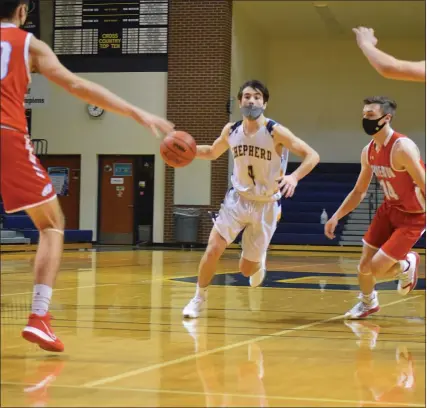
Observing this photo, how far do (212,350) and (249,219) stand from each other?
6.36ft

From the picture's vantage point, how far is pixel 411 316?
6.82 m

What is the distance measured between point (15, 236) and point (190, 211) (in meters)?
5.23

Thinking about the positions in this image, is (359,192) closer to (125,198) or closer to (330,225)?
(330,225)

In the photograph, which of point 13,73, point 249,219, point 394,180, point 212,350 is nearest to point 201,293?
point 249,219

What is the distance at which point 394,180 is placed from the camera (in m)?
6.09

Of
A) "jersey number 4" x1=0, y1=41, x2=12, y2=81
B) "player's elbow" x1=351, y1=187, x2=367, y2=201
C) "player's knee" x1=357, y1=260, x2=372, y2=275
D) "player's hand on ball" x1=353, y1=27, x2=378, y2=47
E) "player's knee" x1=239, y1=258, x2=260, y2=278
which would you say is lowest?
"player's knee" x1=239, y1=258, x2=260, y2=278

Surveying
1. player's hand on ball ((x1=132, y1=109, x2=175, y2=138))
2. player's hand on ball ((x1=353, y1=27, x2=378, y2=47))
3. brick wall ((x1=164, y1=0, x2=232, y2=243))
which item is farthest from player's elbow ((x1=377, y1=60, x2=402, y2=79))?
brick wall ((x1=164, y1=0, x2=232, y2=243))

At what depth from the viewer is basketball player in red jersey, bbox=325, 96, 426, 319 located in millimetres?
5996

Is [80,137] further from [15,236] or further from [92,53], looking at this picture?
[15,236]

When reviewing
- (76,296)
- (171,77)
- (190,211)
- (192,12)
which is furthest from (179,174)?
(76,296)

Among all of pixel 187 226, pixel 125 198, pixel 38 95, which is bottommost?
pixel 187 226

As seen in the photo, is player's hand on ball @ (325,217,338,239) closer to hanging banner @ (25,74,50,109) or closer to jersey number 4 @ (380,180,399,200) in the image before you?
jersey number 4 @ (380,180,399,200)

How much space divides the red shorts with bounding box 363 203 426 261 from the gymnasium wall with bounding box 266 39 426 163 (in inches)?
689

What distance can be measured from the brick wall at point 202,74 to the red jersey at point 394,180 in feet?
46.3
